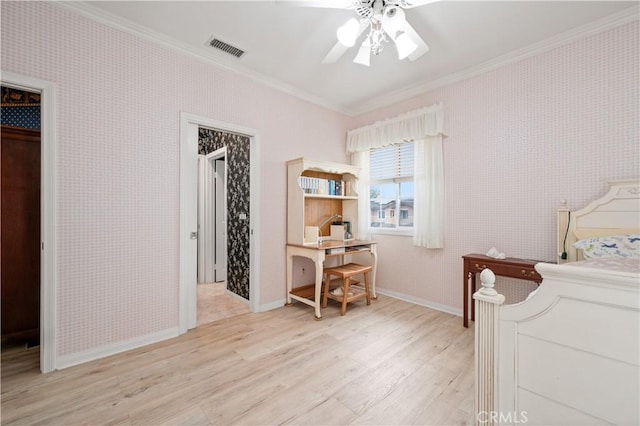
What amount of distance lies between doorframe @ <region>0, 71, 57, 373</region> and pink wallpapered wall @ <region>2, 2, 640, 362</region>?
5 centimetres

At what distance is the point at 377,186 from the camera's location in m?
4.01

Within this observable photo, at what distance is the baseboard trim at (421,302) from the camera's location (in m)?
3.08

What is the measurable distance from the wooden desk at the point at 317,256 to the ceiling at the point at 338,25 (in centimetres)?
197

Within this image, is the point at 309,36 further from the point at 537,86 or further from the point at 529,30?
the point at 537,86

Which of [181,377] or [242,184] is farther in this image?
[242,184]

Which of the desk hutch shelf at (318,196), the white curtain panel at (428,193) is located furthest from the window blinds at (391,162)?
the desk hutch shelf at (318,196)

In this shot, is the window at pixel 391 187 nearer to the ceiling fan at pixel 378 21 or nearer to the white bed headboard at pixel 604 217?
the white bed headboard at pixel 604 217

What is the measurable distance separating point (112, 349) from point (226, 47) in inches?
A: 111

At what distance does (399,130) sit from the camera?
3.50 metres

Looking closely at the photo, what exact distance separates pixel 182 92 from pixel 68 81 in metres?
0.81

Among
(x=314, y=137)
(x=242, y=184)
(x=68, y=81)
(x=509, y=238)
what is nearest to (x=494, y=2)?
(x=509, y=238)

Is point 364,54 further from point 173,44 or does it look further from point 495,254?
point 495,254

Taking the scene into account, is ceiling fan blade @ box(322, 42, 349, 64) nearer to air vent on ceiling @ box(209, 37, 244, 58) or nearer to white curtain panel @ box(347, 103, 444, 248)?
air vent on ceiling @ box(209, 37, 244, 58)

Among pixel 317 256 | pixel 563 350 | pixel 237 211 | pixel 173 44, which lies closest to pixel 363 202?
pixel 317 256
